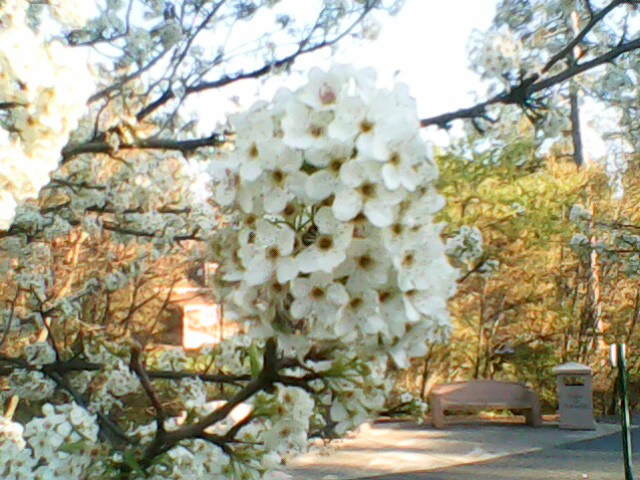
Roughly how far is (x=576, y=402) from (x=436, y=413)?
1.96 metres

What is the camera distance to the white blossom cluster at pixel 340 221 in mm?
1276

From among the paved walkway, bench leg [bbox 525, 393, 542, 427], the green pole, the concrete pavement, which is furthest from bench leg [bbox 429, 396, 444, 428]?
the green pole

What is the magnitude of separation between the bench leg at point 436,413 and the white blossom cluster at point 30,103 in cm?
1006

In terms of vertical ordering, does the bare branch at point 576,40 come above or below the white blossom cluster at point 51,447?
above

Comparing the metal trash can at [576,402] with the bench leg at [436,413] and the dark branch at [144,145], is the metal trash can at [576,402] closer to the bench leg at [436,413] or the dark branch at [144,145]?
the bench leg at [436,413]

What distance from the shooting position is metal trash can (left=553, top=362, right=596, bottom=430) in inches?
448

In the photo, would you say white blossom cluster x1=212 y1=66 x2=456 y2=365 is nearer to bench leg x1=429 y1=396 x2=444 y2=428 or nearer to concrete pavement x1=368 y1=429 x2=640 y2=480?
concrete pavement x1=368 y1=429 x2=640 y2=480

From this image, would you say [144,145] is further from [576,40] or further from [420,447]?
[420,447]

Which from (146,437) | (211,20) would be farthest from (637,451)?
(146,437)

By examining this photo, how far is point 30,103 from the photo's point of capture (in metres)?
1.89

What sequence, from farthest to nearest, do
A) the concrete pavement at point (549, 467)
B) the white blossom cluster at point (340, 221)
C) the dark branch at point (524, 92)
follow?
1. the concrete pavement at point (549, 467)
2. the dark branch at point (524, 92)
3. the white blossom cluster at point (340, 221)

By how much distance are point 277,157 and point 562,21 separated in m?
3.50

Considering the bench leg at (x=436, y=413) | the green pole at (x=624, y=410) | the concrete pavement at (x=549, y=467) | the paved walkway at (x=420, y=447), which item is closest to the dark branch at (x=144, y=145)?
the green pole at (x=624, y=410)

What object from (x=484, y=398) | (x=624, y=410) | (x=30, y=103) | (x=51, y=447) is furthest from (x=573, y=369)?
(x=30, y=103)
